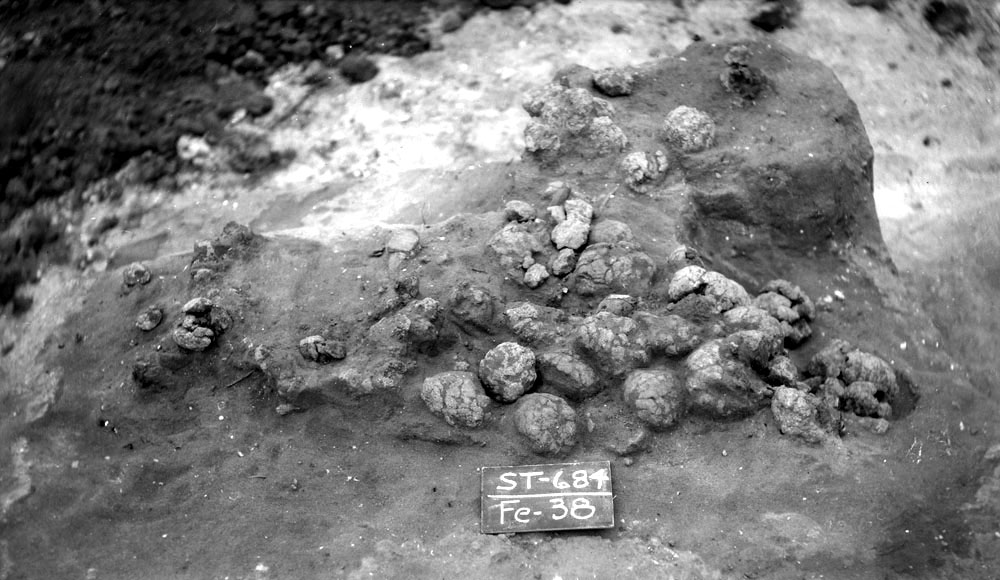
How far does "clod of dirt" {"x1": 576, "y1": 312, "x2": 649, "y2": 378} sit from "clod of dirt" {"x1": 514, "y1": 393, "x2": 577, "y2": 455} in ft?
1.15

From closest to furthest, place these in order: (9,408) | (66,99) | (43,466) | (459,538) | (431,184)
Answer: (459,538) < (43,466) < (9,408) < (431,184) < (66,99)

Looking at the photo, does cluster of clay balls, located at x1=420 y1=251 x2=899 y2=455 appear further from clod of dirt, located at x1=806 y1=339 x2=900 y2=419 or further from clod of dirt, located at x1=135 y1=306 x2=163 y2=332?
clod of dirt, located at x1=135 y1=306 x2=163 y2=332

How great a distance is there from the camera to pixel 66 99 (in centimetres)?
910

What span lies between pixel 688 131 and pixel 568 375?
208cm

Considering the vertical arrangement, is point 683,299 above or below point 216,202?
above

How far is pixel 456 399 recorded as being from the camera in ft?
20.2

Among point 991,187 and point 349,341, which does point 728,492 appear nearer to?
point 349,341

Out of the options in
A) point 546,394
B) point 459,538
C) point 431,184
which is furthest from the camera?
point 431,184

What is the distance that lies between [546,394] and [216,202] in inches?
142

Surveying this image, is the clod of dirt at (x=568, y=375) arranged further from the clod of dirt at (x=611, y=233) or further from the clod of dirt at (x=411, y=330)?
the clod of dirt at (x=611, y=233)

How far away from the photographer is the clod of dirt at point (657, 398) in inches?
239

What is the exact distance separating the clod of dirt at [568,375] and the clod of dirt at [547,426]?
0.48ft

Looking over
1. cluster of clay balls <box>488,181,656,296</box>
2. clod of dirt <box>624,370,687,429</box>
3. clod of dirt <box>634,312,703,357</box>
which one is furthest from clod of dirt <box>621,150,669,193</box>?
clod of dirt <box>624,370,687,429</box>

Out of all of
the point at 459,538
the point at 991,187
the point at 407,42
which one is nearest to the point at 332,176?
the point at 407,42
